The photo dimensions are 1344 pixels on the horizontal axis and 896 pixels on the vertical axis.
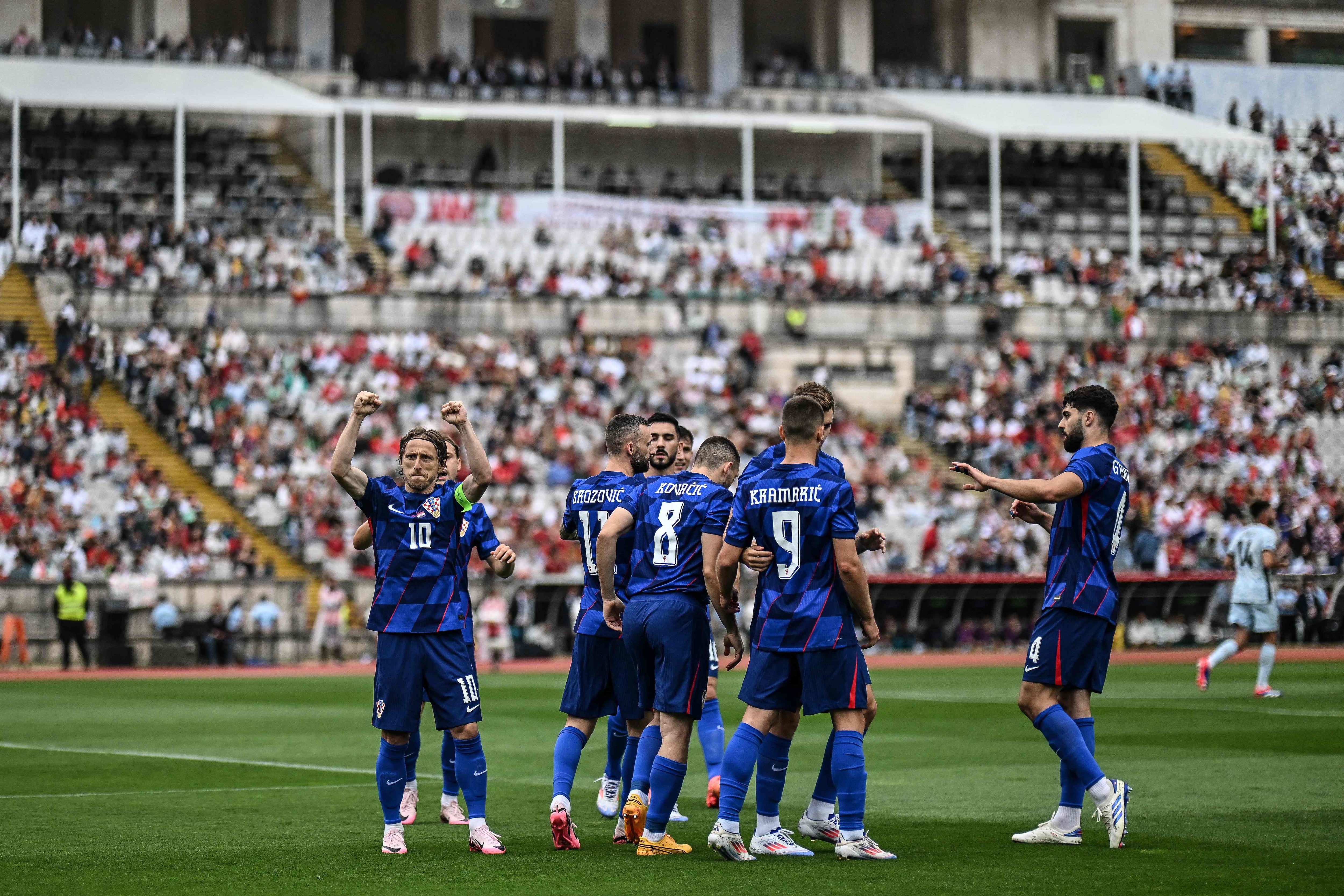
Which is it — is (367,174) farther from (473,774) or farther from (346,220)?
(473,774)

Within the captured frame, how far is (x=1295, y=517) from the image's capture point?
36.7 m

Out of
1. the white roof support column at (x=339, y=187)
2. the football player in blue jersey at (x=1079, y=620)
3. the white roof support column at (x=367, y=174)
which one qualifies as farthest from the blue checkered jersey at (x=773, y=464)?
the white roof support column at (x=367, y=174)

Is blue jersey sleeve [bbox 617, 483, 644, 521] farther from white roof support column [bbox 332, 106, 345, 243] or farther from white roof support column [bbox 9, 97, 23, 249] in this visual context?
white roof support column [bbox 9, 97, 23, 249]

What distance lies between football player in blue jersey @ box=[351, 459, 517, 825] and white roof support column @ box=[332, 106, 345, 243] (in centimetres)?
3149

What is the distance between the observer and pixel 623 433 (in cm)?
1028

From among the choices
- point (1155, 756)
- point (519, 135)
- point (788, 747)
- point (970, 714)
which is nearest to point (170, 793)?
point (788, 747)

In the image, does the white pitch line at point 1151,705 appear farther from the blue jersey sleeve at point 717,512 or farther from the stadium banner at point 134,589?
the stadium banner at point 134,589

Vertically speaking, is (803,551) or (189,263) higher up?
(189,263)

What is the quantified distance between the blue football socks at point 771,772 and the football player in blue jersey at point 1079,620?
4.07 feet

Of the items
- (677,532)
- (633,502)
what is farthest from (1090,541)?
(633,502)

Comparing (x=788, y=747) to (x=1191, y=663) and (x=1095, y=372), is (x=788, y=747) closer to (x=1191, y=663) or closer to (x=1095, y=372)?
(x=1191, y=663)

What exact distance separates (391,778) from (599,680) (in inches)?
54.3

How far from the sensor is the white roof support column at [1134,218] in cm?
4662

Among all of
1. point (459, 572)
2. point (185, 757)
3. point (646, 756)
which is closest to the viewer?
point (459, 572)
